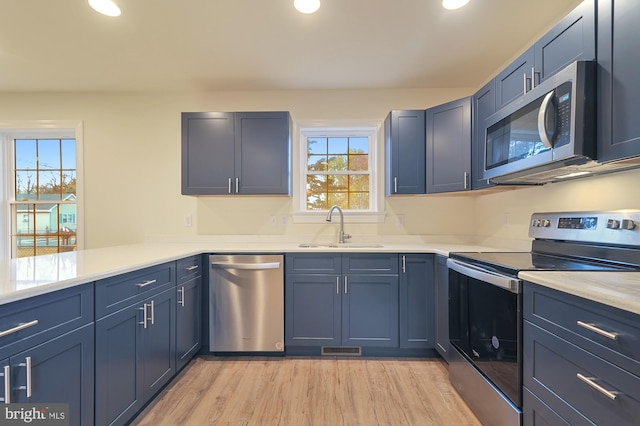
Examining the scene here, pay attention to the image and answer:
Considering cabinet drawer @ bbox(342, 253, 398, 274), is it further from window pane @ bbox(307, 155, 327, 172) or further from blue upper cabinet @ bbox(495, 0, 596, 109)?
blue upper cabinet @ bbox(495, 0, 596, 109)

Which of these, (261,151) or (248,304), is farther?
(261,151)

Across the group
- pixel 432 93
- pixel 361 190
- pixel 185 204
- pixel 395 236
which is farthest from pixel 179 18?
pixel 395 236

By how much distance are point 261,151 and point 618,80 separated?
230 cm

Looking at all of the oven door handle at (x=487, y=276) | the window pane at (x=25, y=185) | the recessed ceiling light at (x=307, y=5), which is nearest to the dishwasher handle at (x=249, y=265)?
the oven door handle at (x=487, y=276)

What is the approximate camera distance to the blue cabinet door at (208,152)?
2654mm

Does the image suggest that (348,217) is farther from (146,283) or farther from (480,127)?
(146,283)

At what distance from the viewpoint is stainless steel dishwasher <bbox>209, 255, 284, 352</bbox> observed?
2377 millimetres

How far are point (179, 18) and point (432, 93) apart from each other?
7.74 feet

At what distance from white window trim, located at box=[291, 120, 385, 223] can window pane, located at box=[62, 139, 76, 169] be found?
2412 millimetres

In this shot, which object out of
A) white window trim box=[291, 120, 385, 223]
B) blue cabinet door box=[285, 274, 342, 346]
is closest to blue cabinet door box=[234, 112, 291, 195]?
white window trim box=[291, 120, 385, 223]

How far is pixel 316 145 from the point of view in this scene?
3.15 m

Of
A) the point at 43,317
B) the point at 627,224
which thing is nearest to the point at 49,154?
the point at 43,317

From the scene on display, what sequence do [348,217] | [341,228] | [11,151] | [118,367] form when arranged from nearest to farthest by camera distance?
[118,367]
[341,228]
[348,217]
[11,151]

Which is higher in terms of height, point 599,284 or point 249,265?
point 599,284
